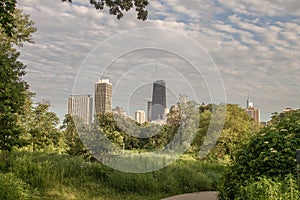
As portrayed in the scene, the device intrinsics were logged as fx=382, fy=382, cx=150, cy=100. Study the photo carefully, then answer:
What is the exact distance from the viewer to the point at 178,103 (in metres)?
11.3

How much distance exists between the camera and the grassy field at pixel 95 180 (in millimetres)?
7929

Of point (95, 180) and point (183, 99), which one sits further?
point (183, 99)

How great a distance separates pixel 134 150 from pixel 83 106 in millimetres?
2109

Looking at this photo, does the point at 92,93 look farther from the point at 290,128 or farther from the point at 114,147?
the point at 290,128

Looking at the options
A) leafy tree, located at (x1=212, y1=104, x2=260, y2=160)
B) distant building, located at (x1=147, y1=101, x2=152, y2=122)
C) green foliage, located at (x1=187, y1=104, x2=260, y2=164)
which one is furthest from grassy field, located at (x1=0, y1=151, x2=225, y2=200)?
leafy tree, located at (x1=212, y1=104, x2=260, y2=160)

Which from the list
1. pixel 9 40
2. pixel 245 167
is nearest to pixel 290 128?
pixel 245 167

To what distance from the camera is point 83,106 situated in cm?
1108

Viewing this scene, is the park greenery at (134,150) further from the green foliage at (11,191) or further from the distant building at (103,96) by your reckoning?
the distant building at (103,96)

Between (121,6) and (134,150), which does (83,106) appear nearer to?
(134,150)

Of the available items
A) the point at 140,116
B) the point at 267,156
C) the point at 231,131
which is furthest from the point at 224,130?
the point at 267,156

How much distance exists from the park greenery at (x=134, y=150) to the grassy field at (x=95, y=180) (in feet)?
0.06

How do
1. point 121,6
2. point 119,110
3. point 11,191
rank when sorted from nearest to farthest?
point 11,191 < point 121,6 < point 119,110

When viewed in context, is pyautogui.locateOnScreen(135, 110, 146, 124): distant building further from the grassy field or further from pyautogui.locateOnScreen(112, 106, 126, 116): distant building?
the grassy field

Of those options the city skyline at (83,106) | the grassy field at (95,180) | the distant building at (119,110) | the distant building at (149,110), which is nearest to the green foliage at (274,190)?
the grassy field at (95,180)
